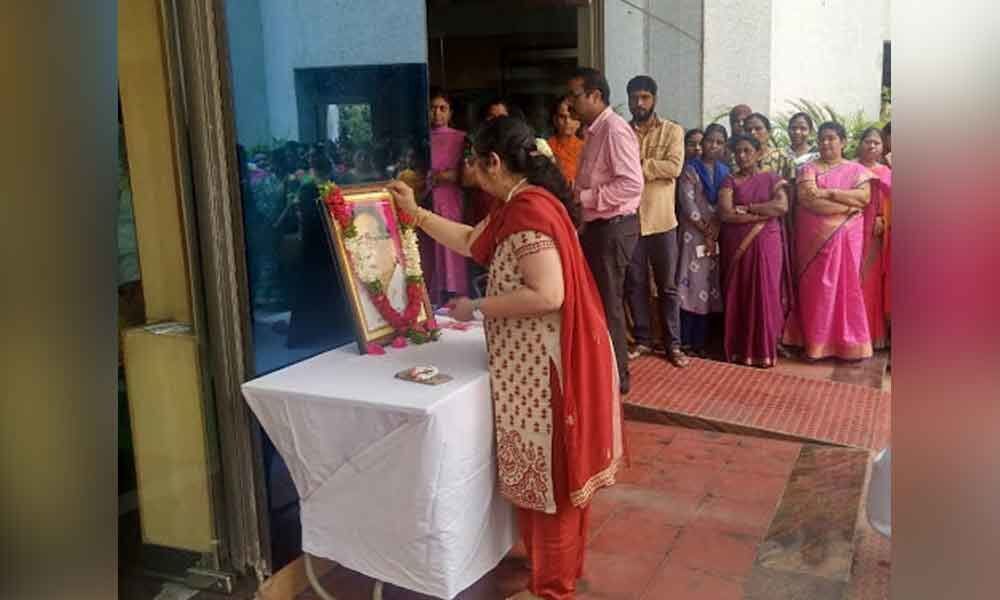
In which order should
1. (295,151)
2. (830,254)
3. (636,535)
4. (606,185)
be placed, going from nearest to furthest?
(295,151) < (636,535) < (606,185) < (830,254)

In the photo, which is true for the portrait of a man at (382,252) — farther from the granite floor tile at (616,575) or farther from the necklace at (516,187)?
the granite floor tile at (616,575)

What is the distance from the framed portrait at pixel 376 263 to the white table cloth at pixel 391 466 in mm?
182

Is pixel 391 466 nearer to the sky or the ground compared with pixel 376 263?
nearer to the ground

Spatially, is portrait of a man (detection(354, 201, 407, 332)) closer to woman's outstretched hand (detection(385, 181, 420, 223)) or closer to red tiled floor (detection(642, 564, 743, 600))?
woman's outstretched hand (detection(385, 181, 420, 223))

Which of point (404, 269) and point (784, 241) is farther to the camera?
point (784, 241)

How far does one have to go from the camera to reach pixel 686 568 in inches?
89.7

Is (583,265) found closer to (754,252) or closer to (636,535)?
(636,535)

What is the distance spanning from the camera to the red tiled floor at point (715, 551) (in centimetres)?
228

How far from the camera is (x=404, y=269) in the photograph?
87.8 inches

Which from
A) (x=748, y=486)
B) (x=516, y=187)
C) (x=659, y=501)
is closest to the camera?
(x=516, y=187)

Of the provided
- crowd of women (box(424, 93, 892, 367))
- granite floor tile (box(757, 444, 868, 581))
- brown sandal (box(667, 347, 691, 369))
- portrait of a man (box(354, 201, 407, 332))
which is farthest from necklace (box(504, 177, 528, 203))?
brown sandal (box(667, 347, 691, 369))

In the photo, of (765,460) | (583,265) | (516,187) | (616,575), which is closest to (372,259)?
(516,187)

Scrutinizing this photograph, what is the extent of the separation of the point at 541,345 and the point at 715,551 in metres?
0.90
